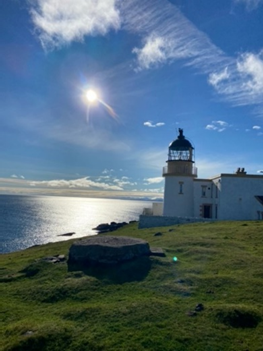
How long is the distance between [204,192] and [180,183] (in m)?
3.28

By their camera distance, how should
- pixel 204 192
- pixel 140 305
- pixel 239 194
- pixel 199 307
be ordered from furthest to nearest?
pixel 204 192
pixel 239 194
pixel 140 305
pixel 199 307

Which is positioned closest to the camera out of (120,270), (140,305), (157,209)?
(140,305)

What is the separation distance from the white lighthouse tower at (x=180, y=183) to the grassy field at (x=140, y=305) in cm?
2280

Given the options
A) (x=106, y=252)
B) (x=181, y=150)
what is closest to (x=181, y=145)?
(x=181, y=150)

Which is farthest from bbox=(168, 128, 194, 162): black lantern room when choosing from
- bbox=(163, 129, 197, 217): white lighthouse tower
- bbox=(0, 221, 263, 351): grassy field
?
bbox=(0, 221, 263, 351): grassy field

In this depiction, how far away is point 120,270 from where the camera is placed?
14805 millimetres

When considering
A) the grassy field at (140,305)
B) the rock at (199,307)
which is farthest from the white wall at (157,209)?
the rock at (199,307)

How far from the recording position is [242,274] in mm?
14211

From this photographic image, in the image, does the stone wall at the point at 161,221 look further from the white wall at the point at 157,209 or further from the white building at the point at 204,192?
the white wall at the point at 157,209

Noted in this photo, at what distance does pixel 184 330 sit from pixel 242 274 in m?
5.70

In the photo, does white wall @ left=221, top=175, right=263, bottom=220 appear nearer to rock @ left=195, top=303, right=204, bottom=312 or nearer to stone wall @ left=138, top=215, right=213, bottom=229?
stone wall @ left=138, top=215, right=213, bottom=229

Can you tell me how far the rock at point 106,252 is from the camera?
15562 millimetres

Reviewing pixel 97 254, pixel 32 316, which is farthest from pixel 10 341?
pixel 97 254

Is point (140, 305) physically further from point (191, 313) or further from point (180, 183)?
point (180, 183)
